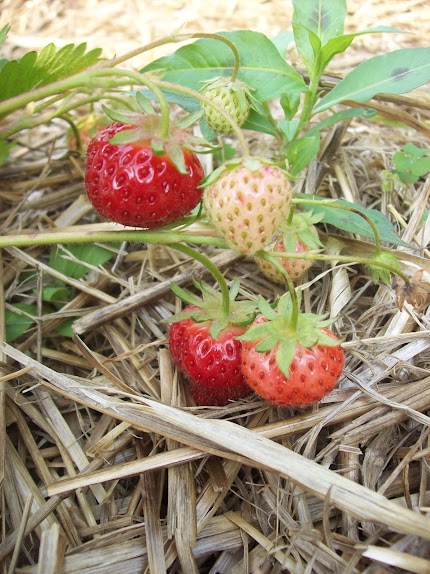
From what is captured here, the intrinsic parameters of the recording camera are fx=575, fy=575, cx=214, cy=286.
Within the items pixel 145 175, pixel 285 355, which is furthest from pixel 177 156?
pixel 285 355

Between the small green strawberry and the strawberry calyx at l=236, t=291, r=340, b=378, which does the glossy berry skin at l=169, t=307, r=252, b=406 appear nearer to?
the strawberry calyx at l=236, t=291, r=340, b=378

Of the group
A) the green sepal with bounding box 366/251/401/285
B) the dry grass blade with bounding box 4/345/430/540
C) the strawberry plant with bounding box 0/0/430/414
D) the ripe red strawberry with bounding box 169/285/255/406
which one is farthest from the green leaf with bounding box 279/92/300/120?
the dry grass blade with bounding box 4/345/430/540

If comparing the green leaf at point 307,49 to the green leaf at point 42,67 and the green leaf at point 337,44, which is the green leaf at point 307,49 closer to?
the green leaf at point 337,44

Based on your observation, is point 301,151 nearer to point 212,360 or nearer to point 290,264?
point 290,264

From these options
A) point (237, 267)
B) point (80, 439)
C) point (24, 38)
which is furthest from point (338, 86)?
point (24, 38)

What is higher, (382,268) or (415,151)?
(415,151)

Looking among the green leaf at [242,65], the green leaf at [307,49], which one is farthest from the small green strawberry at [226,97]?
the green leaf at [307,49]
